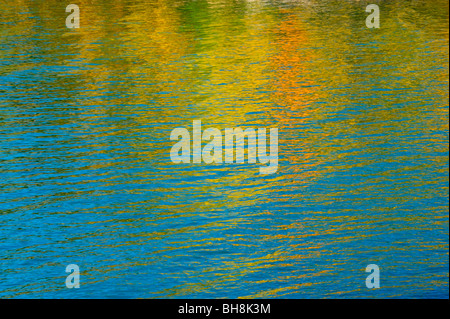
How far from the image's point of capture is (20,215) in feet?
81.7

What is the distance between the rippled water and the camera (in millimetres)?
20594

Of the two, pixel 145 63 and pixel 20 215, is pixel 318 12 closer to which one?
pixel 145 63

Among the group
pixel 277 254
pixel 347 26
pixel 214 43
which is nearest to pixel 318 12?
pixel 347 26

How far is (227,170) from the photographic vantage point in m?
28.2

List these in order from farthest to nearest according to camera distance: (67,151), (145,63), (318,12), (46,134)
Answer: (318,12) < (145,63) < (46,134) < (67,151)

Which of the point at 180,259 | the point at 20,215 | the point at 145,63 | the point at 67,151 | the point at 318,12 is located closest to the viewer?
the point at 180,259

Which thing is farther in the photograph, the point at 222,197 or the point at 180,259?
the point at 222,197

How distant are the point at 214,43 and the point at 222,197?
29407 mm

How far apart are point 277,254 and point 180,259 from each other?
8.90ft

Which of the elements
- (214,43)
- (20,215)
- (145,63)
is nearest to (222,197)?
(20,215)

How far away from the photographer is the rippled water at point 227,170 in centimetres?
2059

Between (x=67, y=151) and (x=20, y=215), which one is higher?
(x=67, y=151)
